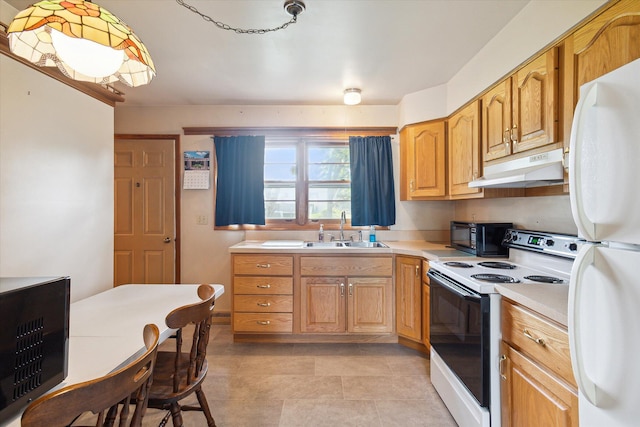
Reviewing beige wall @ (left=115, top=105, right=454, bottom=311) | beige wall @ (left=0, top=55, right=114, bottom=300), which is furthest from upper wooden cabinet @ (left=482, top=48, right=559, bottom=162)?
beige wall @ (left=0, top=55, right=114, bottom=300)

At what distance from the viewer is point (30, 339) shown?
2.40 ft

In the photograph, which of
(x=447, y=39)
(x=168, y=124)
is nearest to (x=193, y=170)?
(x=168, y=124)

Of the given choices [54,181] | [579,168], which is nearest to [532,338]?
[579,168]

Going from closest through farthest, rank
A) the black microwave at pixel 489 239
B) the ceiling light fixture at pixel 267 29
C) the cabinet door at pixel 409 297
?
the ceiling light fixture at pixel 267 29 < the black microwave at pixel 489 239 < the cabinet door at pixel 409 297

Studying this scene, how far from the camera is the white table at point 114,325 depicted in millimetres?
924

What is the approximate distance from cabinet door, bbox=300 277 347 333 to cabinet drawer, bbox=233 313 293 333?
140 mm

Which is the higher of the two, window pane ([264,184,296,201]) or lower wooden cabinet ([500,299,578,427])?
window pane ([264,184,296,201])

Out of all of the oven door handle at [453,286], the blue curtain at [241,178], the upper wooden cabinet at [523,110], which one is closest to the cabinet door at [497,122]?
the upper wooden cabinet at [523,110]

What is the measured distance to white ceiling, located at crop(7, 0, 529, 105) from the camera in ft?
5.51

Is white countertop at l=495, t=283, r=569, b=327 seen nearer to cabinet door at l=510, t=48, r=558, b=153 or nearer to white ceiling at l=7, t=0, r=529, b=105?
cabinet door at l=510, t=48, r=558, b=153

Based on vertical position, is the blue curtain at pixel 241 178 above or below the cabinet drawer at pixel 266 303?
above

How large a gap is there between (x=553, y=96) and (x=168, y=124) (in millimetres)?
3442

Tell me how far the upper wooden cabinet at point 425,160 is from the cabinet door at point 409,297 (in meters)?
0.72

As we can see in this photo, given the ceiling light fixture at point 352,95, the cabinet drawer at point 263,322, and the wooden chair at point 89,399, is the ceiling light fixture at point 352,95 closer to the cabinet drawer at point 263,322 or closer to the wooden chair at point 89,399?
the cabinet drawer at point 263,322
